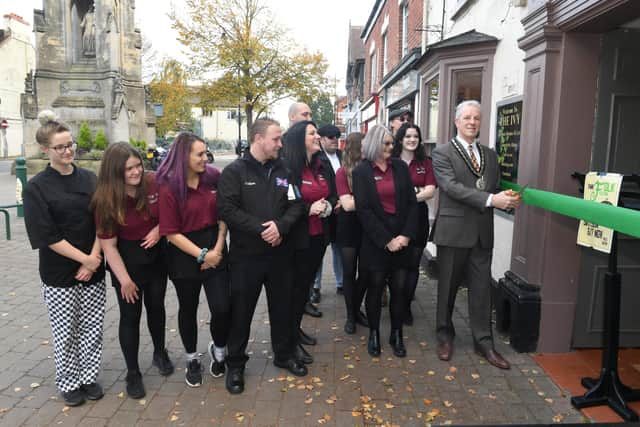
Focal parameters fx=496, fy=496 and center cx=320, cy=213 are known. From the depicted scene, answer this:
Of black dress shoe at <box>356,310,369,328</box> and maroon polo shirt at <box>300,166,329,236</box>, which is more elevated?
maroon polo shirt at <box>300,166,329,236</box>

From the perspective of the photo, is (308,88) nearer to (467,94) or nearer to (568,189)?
(467,94)

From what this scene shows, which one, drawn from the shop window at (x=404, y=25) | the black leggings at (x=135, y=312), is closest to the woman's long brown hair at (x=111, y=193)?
the black leggings at (x=135, y=312)

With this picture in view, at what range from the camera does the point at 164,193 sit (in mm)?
3359

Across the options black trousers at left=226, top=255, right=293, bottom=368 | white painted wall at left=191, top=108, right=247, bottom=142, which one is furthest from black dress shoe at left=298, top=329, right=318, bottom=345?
white painted wall at left=191, top=108, right=247, bottom=142

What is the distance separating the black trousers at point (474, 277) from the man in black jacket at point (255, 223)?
1395 mm

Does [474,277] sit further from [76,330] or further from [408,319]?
[76,330]

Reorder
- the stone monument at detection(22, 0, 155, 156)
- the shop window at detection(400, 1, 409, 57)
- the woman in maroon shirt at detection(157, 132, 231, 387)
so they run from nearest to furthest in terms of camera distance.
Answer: the woman in maroon shirt at detection(157, 132, 231, 387) → the shop window at detection(400, 1, 409, 57) → the stone monument at detection(22, 0, 155, 156)

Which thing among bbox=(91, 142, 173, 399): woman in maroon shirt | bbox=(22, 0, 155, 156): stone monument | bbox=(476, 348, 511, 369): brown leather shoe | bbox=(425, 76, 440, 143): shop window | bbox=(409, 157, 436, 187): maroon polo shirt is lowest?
bbox=(476, 348, 511, 369): brown leather shoe

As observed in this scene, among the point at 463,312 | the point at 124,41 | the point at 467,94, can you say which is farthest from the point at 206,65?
the point at 463,312

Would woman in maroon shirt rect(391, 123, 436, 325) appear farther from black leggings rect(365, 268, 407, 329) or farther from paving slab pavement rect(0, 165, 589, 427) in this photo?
A: paving slab pavement rect(0, 165, 589, 427)

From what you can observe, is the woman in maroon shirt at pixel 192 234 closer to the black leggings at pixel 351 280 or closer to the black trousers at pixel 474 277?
the black leggings at pixel 351 280

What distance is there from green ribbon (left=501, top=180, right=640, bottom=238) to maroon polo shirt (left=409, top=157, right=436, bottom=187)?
103cm

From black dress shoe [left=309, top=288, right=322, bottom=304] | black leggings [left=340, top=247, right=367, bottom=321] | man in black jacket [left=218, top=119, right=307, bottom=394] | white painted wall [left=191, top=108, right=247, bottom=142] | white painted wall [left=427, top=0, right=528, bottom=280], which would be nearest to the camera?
man in black jacket [left=218, top=119, right=307, bottom=394]

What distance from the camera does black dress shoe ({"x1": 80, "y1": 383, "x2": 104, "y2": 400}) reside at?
11.7 ft
